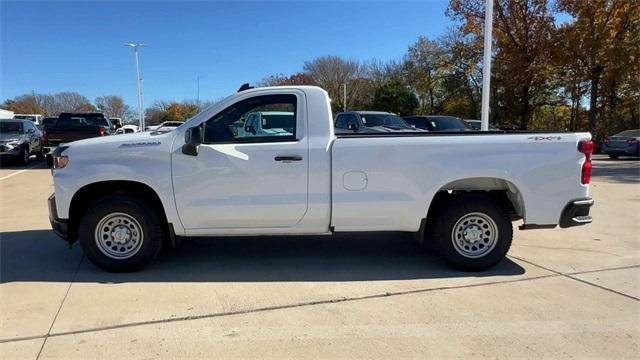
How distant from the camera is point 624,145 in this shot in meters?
22.6

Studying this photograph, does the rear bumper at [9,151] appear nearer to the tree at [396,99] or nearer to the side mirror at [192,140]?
the side mirror at [192,140]

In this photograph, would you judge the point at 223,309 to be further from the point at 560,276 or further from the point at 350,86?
the point at 350,86

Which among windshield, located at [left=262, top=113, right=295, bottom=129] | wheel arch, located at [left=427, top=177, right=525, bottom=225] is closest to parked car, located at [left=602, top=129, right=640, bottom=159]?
wheel arch, located at [left=427, top=177, right=525, bottom=225]

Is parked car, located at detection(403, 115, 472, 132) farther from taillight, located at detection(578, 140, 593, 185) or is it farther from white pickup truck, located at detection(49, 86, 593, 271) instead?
white pickup truck, located at detection(49, 86, 593, 271)

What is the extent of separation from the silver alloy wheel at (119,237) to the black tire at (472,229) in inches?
126

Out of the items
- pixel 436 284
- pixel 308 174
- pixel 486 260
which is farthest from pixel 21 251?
pixel 486 260

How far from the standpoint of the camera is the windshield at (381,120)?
17406 mm

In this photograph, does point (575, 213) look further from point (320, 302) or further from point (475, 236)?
point (320, 302)

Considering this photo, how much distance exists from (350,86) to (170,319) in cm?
5219

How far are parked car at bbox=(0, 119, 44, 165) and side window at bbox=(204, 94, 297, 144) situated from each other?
15138 millimetres

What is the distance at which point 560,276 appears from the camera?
5.61 meters

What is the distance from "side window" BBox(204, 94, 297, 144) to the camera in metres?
5.55

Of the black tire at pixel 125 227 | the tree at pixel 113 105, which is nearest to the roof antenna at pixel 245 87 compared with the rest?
the black tire at pixel 125 227

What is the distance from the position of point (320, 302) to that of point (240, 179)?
5.00 feet
